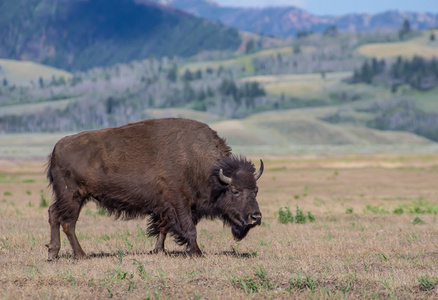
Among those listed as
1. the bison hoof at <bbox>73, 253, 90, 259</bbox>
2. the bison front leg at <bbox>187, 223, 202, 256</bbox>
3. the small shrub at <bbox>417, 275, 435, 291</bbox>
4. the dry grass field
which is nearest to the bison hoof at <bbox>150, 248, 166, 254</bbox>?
the dry grass field

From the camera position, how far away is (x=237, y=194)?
11438 mm

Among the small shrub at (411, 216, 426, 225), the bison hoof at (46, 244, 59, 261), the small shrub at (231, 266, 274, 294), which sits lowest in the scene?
the small shrub at (411, 216, 426, 225)

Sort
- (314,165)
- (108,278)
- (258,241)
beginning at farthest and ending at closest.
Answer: (314,165)
(258,241)
(108,278)

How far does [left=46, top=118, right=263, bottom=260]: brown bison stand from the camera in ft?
37.3

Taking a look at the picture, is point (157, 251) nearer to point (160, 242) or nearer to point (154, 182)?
point (160, 242)

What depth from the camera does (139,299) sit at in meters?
7.95

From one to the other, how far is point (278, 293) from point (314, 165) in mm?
57906

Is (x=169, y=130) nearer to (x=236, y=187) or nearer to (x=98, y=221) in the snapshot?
(x=236, y=187)

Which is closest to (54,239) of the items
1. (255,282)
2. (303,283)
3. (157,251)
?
(157,251)

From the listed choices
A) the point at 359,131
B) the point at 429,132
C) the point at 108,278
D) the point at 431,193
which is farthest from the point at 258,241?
the point at 429,132

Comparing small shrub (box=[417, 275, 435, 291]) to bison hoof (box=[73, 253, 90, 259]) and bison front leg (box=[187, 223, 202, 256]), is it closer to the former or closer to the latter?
bison front leg (box=[187, 223, 202, 256])

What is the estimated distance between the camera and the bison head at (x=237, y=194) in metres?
11.3

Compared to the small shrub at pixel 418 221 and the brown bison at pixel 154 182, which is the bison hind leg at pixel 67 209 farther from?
the small shrub at pixel 418 221

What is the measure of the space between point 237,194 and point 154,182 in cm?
144
